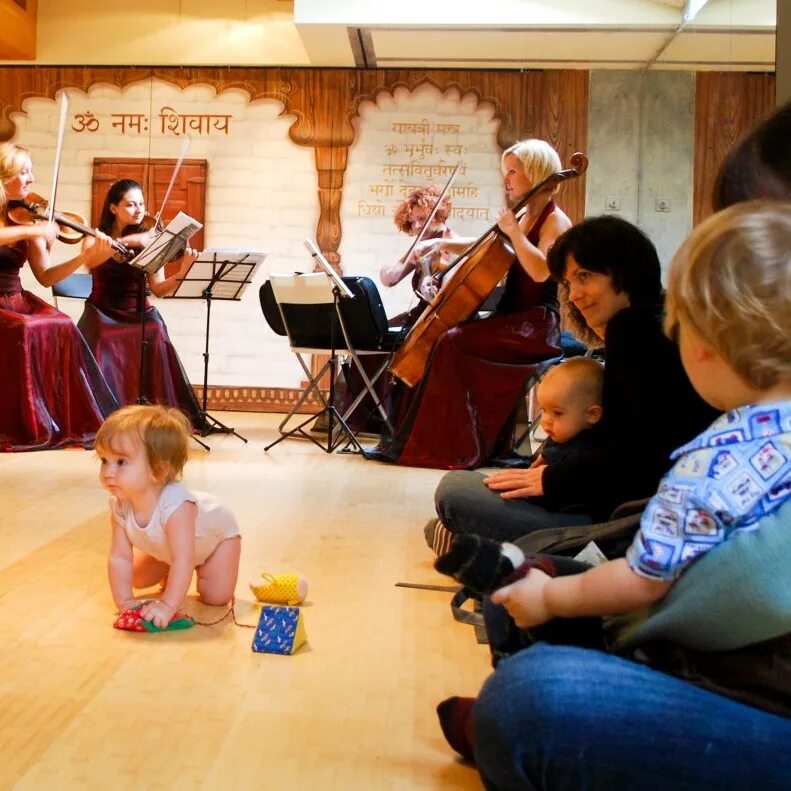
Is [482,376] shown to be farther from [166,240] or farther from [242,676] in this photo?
[242,676]

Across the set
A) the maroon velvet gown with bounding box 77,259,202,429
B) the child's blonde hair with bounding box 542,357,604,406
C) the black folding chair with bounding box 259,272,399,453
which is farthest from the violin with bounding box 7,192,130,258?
the child's blonde hair with bounding box 542,357,604,406

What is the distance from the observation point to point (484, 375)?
14.9 ft

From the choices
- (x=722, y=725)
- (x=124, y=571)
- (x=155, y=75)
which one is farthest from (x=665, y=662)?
(x=155, y=75)

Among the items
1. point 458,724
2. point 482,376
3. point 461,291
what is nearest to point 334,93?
point 461,291

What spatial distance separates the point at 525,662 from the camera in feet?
3.43

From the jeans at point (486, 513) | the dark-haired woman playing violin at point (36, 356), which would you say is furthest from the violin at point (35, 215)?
the jeans at point (486, 513)

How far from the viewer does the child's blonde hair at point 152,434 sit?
79.2 inches

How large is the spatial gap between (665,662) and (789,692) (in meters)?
0.12

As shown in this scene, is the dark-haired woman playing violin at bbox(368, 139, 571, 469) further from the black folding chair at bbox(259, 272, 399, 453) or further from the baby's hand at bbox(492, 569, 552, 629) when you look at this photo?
the baby's hand at bbox(492, 569, 552, 629)

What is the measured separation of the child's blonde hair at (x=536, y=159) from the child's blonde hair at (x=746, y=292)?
3.14m

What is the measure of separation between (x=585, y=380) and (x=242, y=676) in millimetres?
871

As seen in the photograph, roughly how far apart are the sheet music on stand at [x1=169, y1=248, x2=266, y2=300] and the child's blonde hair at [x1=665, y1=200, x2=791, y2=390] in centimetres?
433

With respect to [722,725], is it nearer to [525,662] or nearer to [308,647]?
[525,662]

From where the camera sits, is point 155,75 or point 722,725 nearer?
point 722,725
